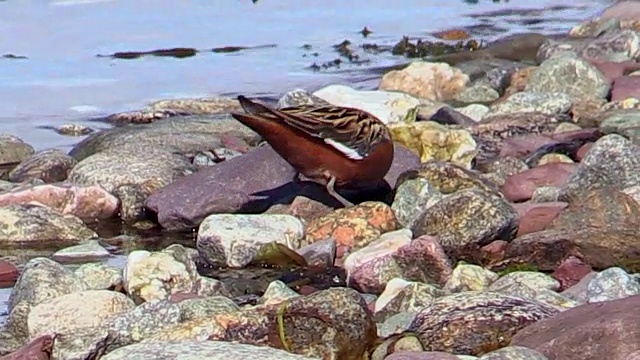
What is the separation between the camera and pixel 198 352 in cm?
491

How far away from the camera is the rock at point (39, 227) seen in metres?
7.96

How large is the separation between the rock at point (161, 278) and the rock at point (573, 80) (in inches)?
191

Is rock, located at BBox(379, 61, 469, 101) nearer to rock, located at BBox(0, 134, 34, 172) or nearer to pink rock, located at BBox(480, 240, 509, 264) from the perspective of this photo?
rock, located at BBox(0, 134, 34, 172)

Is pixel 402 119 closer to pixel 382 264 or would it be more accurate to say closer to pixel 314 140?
pixel 314 140

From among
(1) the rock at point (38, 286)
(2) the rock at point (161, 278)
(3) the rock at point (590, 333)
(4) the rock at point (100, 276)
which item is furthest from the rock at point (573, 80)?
(3) the rock at point (590, 333)

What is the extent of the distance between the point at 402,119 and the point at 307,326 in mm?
4577

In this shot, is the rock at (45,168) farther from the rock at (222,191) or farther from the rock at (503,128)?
the rock at (503,128)

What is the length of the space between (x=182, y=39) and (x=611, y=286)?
10.0 m

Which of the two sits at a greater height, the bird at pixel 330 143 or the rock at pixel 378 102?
the bird at pixel 330 143

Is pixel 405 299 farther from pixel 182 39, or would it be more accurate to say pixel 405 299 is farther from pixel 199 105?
pixel 182 39

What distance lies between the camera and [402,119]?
994cm

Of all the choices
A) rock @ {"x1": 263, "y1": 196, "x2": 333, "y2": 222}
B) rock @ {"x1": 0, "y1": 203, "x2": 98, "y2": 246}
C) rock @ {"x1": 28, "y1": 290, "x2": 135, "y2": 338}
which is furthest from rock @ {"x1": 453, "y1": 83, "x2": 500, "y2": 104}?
rock @ {"x1": 28, "y1": 290, "x2": 135, "y2": 338}

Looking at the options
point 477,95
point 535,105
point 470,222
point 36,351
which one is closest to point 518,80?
point 477,95

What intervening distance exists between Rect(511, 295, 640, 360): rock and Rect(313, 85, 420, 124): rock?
4.69 metres
